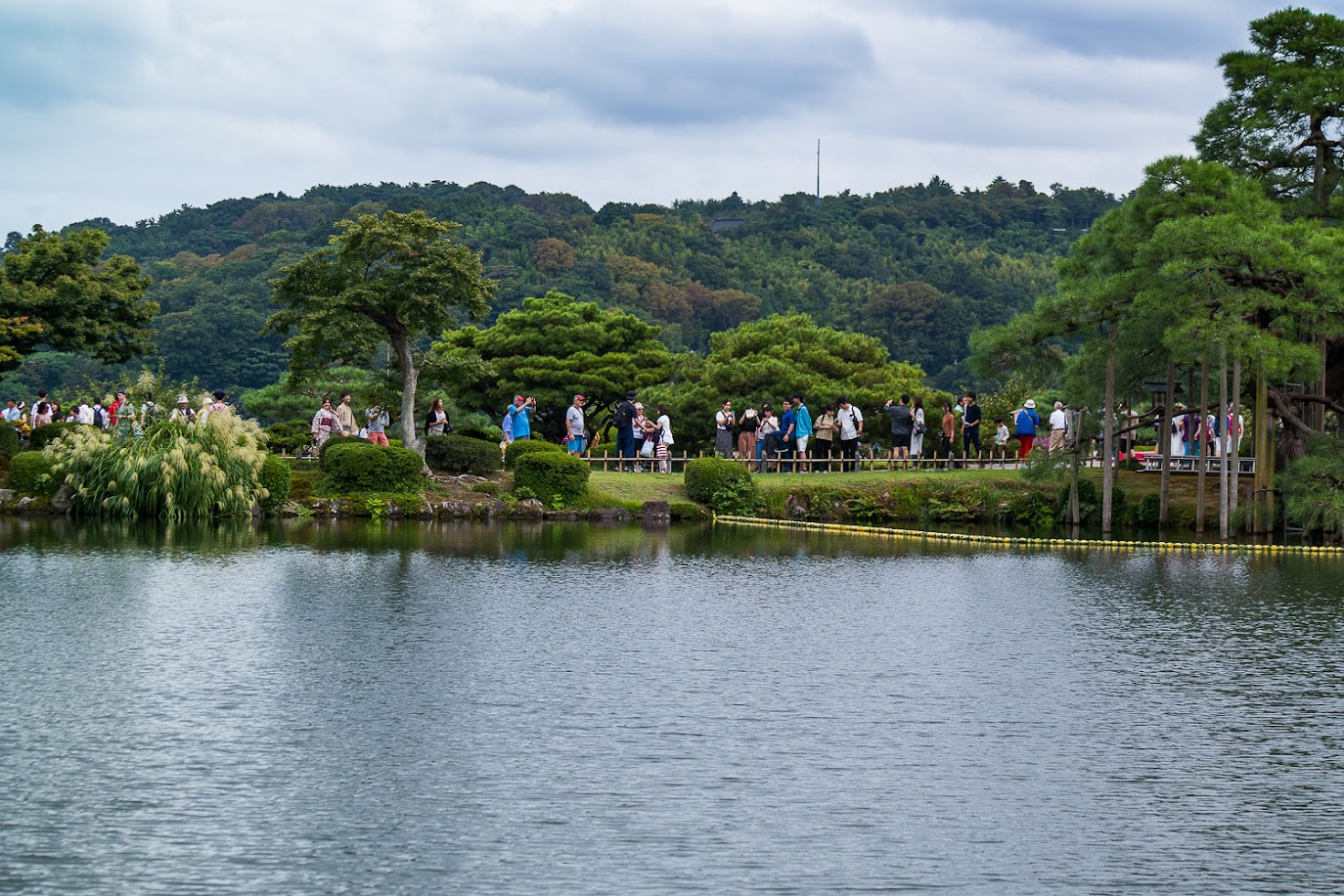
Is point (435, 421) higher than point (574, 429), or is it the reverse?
point (435, 421)

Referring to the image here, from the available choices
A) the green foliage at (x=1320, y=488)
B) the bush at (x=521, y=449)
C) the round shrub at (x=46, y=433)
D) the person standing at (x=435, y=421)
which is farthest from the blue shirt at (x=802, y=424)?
the round shrub at (x=46, y=433)

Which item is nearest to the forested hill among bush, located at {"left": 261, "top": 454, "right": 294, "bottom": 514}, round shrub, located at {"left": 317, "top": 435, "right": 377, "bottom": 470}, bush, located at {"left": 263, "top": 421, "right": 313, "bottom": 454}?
bush, located at {"left": 263, "top": 421, "right": 313, "bottom": 454}

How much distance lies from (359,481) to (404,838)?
71.4 ft

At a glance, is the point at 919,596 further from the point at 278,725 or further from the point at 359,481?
the point at 359,481

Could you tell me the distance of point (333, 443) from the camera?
30938 millimetres

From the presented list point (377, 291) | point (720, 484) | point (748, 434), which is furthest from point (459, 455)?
point (748, 434)

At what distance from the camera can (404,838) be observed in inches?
326

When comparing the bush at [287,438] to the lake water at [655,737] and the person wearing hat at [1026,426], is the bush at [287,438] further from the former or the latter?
the person wearing hat at [1026,426]

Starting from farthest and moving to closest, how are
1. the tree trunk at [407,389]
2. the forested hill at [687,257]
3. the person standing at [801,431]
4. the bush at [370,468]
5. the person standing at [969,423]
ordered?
the forested hill at [687,257] < the person standing at [969,423] < the person standing at [801,431] < the tree trunk at [407,389] < the bush at [370,468]

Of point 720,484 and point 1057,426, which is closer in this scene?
point 720,484

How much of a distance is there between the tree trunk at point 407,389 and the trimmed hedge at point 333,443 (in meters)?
0.87

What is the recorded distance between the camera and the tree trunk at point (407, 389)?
30.9 metres

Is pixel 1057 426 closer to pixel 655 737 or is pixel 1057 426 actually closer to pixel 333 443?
pixel 333 443

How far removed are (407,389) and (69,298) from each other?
9.40 metres
